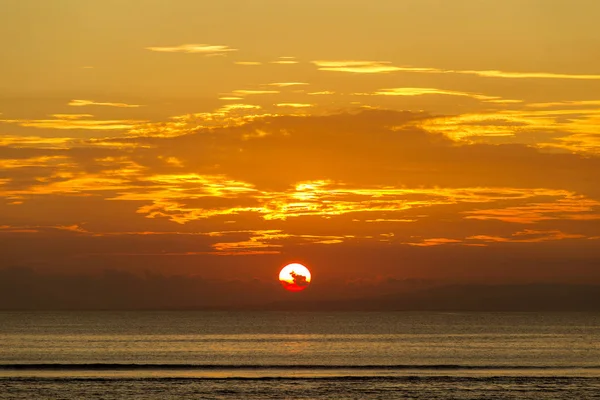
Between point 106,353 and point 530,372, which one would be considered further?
point 106,353

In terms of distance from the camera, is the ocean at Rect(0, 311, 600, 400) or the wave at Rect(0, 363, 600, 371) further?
the wave at Rect(0, 363, 600, 371)

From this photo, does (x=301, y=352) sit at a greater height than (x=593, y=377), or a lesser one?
greater

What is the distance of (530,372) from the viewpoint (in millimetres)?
97750

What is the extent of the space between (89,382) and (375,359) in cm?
4609

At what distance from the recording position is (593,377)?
9075cm

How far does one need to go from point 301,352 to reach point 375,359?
56.9ft

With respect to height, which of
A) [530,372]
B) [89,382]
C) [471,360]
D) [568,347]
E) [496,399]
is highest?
[568,347]

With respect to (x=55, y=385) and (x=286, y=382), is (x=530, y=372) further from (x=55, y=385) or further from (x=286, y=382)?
(x=55, y=385)

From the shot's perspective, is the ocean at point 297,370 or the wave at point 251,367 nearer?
the ocean at point 297,370

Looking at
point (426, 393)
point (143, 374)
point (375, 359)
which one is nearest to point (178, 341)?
point (375, 359)

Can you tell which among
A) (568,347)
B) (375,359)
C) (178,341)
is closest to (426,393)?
(375,359)

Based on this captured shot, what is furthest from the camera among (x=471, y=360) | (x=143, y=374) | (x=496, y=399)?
(x=471, y=360)

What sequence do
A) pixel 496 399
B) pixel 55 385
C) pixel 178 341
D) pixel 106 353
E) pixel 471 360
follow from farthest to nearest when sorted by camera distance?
pixel 178 341 < pixel 106 353 < pixel 471 360 < pixel 55 385 < pixel 496 399

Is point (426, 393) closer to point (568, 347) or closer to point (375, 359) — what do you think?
point (375, 359)
